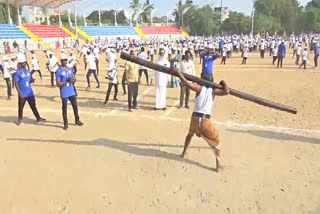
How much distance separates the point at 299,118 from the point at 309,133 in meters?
1.15

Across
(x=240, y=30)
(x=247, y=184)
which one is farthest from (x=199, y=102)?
(x=240, y=30)

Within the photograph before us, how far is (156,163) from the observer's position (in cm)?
527

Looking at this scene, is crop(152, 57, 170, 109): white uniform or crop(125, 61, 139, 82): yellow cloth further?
crop(152, 57, 170, 109): white uniform

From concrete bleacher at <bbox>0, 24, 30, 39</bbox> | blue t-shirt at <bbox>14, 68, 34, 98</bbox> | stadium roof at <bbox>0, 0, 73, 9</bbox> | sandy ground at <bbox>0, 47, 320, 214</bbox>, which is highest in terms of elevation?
stadium roof at <bbox>0, 0, 73, 9</bbox>

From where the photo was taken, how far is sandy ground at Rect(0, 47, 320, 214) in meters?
4.11

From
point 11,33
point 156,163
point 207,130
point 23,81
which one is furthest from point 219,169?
point 11,33

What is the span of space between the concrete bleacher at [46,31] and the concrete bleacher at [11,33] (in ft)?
8.03

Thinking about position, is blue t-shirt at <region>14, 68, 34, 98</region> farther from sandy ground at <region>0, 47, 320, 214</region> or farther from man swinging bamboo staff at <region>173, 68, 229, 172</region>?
man swinging bamboo staff at <region>173, 68, 229, 172</region>

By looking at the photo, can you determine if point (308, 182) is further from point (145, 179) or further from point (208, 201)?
point (145, 179)

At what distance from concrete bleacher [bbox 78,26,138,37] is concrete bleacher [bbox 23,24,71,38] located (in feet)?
17.3

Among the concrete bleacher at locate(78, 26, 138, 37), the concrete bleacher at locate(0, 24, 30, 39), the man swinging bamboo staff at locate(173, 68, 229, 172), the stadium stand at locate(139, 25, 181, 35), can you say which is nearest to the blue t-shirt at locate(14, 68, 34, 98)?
the man swinging bamboo staff at locate(173, 68, 229, 172)

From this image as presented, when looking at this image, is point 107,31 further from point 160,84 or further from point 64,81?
point 64,81

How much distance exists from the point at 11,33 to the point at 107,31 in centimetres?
1857

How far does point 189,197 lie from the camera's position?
423cm
